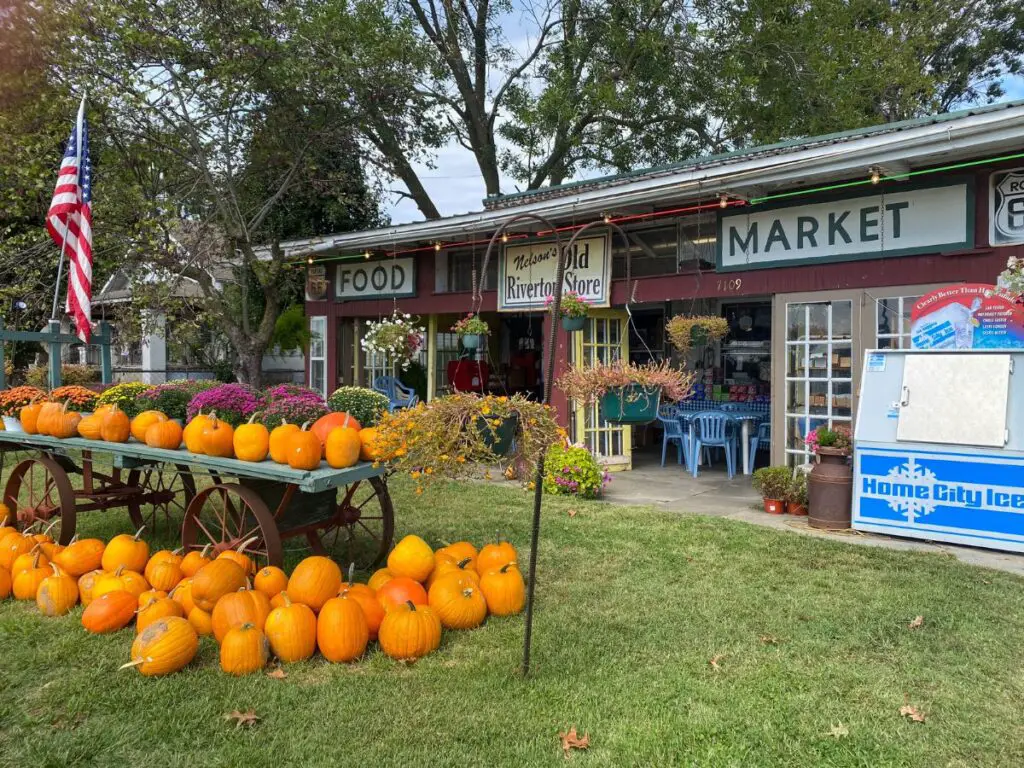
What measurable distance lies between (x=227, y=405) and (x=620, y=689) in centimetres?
298

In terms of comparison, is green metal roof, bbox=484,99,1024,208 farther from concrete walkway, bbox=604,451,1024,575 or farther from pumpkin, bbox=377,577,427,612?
pumpkin, bbox=377,577,427,612

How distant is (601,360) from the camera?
970 centimetres

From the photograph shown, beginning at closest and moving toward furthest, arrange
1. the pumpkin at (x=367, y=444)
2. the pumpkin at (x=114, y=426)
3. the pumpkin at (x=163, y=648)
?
the pumpkin at (x=163, y=648) → the pumpkin at (x=367, y=444) → the pumpkin at (x=114, y=426)

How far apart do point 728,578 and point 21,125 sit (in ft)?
34.9

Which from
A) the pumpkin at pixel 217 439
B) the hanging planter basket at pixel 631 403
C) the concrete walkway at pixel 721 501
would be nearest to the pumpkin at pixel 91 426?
the pumpkin at pixel 217 439

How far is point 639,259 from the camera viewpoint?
9.14m

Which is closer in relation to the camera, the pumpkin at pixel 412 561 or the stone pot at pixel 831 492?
the pumpkin at pixel 412 561

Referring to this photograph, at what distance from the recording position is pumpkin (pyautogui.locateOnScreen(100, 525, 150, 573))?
14.8 feet

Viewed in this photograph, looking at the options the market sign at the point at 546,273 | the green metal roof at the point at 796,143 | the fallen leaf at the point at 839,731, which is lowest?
the fallen leaf at the point at 839,731

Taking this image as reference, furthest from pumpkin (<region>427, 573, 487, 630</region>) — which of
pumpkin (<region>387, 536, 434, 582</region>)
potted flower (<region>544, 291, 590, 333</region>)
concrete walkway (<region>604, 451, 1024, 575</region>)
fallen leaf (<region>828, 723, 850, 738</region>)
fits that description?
potted flower (<region>544, 291, 590, 333</region>)

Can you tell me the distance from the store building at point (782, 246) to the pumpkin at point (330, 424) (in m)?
1.89

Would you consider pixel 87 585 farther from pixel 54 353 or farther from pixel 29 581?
pixel 54 353

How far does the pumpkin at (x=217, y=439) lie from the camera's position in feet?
14.3

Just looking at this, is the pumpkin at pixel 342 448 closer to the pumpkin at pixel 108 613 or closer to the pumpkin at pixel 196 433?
the pumpkin at pixel 196 433
